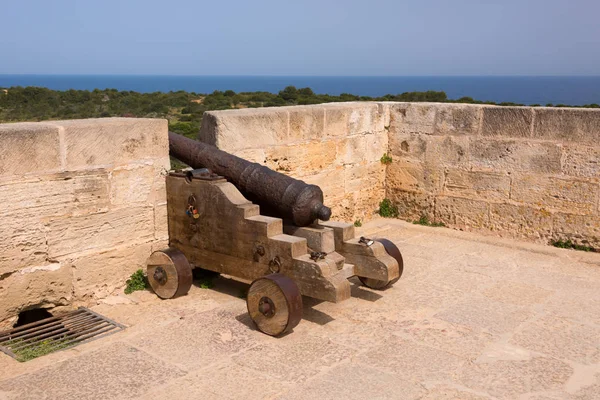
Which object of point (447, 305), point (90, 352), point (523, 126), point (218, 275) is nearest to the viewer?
point (90, 352)

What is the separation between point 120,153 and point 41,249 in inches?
36.9

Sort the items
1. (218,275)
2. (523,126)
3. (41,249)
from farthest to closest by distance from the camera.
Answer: (523,126) < (218,275) < (41,249)

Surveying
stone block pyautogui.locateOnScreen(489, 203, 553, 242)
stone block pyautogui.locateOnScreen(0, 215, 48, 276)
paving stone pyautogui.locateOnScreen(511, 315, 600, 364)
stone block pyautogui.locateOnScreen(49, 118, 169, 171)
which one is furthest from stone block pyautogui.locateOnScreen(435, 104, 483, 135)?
stone block pyautogui.locateOnScreen(0, 215, 48, 276)

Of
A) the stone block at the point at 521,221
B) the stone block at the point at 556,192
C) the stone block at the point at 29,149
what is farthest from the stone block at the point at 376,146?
the stone block at the point at 29,149

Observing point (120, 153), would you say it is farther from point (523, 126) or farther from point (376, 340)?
point (523, 126)

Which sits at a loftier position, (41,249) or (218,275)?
(41,249)

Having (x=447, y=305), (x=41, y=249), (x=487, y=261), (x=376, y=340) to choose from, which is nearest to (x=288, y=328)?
(x=376, y=340)

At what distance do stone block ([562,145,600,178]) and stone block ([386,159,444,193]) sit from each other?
1392mm

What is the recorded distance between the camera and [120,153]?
4957 millimetres

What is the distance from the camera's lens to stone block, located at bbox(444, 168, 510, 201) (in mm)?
6965

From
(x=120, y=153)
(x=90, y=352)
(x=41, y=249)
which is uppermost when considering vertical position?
(x=120, y=153)

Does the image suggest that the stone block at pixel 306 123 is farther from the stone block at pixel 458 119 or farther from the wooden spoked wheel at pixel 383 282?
the wooden spoked wheel at pixel 383 282

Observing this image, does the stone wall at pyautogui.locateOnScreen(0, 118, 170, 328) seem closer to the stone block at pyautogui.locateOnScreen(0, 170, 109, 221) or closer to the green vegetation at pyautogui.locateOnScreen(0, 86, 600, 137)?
the stone block at pyautogui.locateOnScreen(0, 170, 109, 221)

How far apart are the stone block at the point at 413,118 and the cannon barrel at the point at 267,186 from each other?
316 cm
